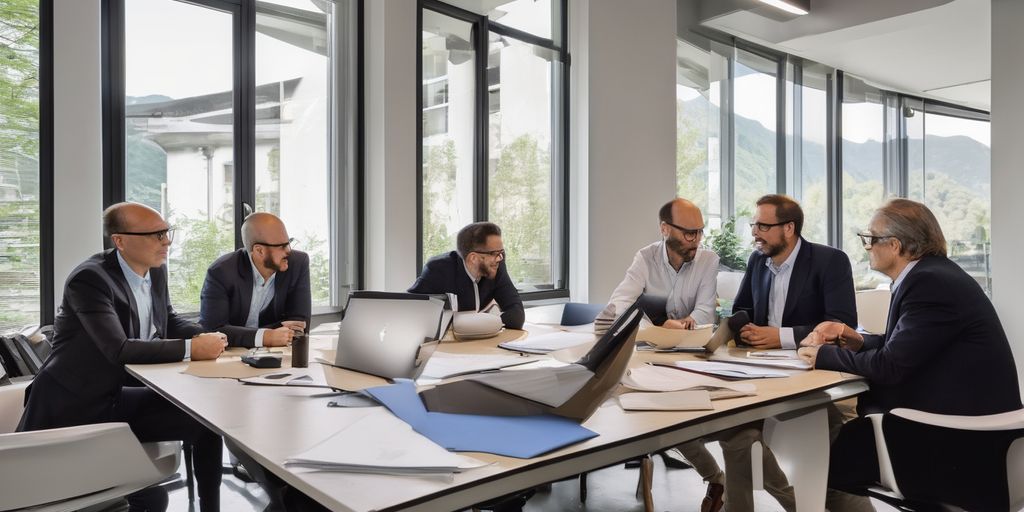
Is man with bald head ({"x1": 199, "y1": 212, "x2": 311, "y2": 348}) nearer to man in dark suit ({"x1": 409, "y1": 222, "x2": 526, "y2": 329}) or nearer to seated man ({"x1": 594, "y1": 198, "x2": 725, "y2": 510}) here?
man in dark suit ({"x1": 409, "y1": 222, "x2": 526, "y2": 329})

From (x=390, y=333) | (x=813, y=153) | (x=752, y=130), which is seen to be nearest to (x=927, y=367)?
(x=390, y=333)

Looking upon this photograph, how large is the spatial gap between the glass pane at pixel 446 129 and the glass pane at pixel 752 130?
3545 millimetres

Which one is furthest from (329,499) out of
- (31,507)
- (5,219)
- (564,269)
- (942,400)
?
(564,269)

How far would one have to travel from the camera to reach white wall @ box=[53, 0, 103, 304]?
11.8ft

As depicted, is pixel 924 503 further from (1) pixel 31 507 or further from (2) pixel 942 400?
(1) pixel 31 507

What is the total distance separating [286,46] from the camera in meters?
4.70

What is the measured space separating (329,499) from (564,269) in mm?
5221

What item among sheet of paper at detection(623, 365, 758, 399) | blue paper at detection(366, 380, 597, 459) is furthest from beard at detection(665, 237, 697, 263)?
blue paper at detection(366, 380, 597, 459)

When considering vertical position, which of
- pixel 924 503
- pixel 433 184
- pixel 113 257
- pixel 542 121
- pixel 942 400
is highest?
pixel 542 121

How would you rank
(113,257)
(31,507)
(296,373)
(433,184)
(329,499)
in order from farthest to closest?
(433,184) → (113,257) → (296,373) → (31,507) → (329,499)

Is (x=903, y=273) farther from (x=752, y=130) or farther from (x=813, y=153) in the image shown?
(x=813, y=153)

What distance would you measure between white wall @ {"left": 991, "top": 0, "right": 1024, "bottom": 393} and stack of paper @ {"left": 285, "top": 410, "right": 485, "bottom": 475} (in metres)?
5.93

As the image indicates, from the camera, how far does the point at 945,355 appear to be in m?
2.18

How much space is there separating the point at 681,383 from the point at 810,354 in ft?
2.08
